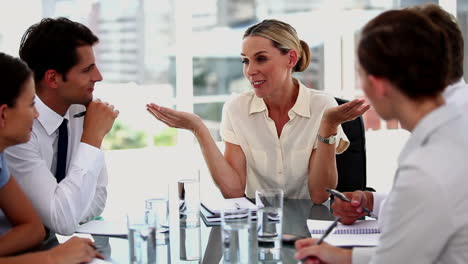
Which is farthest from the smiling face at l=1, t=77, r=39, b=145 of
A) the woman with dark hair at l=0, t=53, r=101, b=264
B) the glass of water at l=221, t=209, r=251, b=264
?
the glass of water at l=221, t=209, r=251, b=264

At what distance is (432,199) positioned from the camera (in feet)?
4.02

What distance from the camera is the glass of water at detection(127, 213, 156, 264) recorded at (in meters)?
1.48

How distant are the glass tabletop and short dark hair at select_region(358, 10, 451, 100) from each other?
1.58ft

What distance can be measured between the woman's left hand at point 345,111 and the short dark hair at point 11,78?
1.06m

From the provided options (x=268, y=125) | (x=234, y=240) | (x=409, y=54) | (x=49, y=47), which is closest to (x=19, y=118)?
(x=49, y=47)

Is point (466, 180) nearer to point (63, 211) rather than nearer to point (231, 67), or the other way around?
point (63, 211)

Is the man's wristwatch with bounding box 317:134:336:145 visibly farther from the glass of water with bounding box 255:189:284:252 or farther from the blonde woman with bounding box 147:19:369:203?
the glass of water with bounding box 255:189:284:252

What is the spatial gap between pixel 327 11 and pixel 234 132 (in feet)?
9.77

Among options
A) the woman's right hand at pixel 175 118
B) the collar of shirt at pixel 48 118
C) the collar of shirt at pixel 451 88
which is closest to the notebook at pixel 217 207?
the woman's right hand at pixel 175 118

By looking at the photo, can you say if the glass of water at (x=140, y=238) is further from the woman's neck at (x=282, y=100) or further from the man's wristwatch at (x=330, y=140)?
the woman's neck at (x=282, y=100)

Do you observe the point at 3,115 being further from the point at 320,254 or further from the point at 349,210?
the point at 349,210

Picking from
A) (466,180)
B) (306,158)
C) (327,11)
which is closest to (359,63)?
(466,180)

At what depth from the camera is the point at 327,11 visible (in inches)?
214

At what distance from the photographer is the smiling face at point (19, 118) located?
1.71 m
